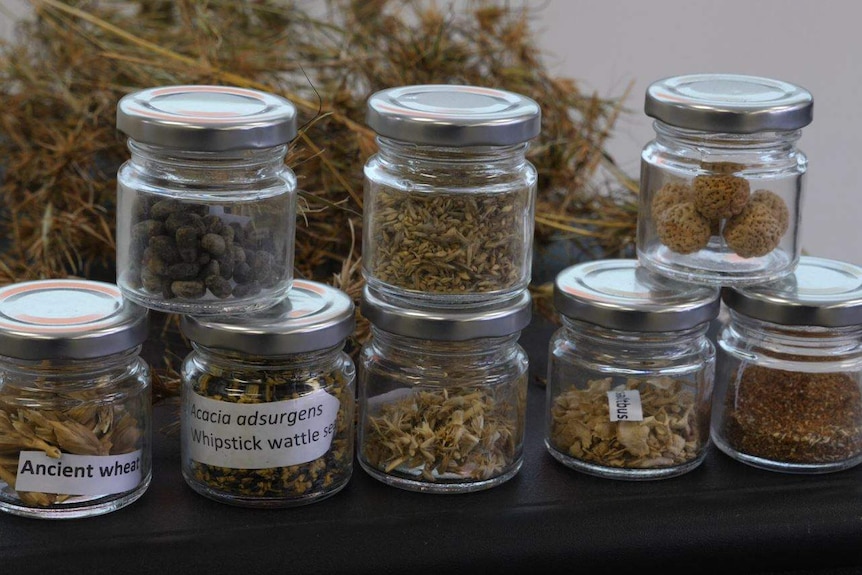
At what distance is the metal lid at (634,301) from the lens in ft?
3.14

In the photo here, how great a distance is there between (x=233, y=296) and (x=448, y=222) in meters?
0.17

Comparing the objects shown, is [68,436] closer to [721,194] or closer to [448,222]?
[448,222]

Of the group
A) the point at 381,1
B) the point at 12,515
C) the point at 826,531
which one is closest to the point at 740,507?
the point at 826,531

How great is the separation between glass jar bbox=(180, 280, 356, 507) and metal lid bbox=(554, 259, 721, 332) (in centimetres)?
20

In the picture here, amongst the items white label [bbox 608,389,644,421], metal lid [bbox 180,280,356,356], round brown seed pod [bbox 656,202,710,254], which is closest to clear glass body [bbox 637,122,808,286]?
round brown seed pod [bbox 656,202,710,254]

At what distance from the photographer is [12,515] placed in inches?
34.9

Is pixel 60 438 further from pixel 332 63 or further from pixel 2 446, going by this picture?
pixel 332 63

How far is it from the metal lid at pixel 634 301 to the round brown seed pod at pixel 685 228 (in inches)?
1.3

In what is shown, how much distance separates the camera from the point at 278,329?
2.89ft

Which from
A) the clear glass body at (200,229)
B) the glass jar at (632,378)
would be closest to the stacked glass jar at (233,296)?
the clear glass body at (200,229)

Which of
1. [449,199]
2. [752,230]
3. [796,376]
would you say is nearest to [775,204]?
[752,230]

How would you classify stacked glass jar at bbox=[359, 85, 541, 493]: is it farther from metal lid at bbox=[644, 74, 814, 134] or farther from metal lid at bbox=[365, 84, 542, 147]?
metal lid at bbox=[644, 74, 814, 134]

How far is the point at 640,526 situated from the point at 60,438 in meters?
0.45

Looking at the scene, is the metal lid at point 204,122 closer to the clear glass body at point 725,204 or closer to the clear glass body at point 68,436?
the clear glass body at point 68,436
